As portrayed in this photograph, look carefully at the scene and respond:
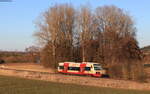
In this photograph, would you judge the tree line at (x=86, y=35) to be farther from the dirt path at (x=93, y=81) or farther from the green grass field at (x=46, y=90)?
the green grass field at (x=46, y=90)

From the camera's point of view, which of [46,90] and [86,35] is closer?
[46,90]

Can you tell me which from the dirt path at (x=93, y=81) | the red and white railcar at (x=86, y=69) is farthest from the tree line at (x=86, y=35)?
the dirt path at (x=93, y=81)

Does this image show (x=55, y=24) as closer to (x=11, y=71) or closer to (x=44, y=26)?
(x=44, y=26)

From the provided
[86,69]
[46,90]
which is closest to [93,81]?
[86,69]

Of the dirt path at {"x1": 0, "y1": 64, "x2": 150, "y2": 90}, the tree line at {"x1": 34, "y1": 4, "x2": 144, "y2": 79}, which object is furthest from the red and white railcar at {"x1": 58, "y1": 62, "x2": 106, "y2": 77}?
the tree line at {"x1": 34, "y1": 4, "x2": 144, "y2": 79}

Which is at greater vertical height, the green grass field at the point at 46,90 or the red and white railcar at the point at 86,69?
the red and white railcar at the point at 86,69

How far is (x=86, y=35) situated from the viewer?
65125mm

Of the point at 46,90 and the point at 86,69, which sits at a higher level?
the point at 86,69

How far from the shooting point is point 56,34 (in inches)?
2470

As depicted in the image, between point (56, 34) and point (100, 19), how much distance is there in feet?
39.2

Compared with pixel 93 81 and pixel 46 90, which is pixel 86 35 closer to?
pixel 93 81

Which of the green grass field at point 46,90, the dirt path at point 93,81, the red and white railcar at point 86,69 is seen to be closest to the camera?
the green grass field at point 46,90

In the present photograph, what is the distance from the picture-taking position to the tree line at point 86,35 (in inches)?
2425

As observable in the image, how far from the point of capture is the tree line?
61594 mm
